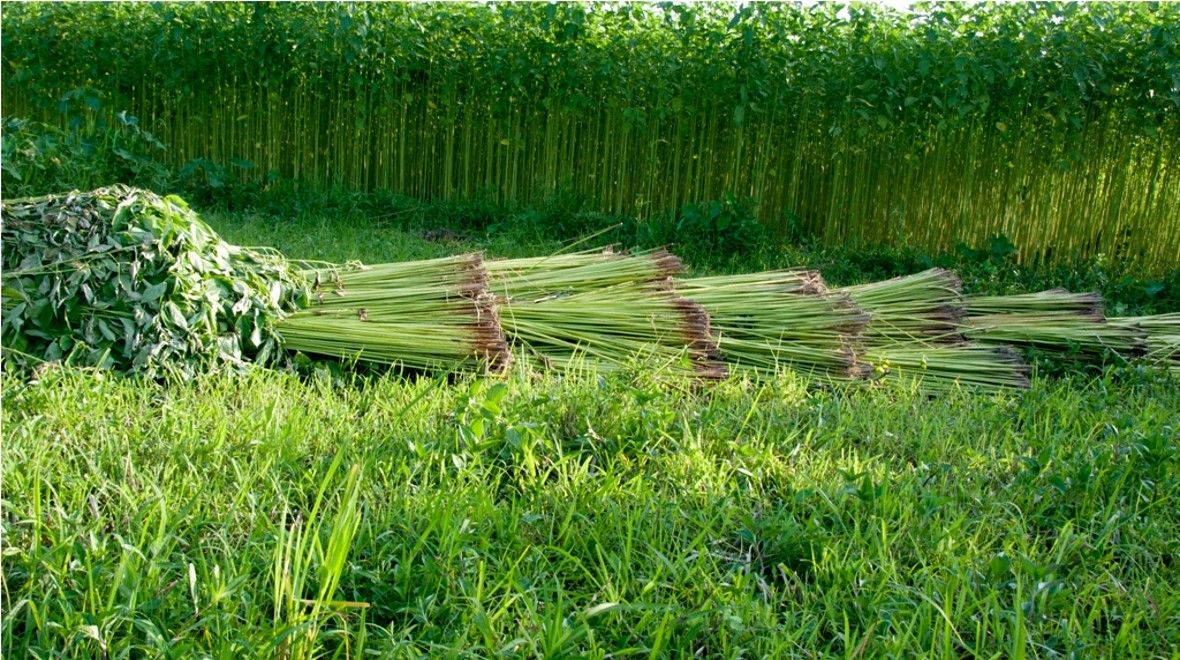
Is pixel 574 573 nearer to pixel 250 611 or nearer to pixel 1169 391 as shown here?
pixel 250 611

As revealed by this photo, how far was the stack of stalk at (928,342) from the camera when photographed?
383cm

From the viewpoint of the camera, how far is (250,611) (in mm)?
1755

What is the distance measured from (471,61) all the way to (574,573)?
6.97 m

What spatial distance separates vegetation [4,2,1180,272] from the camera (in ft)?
22.1

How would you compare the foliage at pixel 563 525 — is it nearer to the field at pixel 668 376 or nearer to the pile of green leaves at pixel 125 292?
the field at pixel 668 376

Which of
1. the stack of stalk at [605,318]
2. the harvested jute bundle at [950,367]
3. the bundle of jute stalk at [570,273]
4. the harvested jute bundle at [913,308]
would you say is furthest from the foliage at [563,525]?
the harvested jute bundle at [913,308]

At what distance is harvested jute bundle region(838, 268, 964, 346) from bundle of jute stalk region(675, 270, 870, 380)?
0.17 meters

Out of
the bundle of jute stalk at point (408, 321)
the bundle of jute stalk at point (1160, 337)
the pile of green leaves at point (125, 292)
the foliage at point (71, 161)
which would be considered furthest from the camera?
the foliage at point (71, 161)

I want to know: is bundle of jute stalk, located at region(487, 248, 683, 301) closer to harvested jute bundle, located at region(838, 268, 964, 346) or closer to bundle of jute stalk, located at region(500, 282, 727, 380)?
bundle of jute stalk, located at region(500, 282, 727, 380)

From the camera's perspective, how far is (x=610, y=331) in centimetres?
376

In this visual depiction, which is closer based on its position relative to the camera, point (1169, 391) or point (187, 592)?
point (187, 592)

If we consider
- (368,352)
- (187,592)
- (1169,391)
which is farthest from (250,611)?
(1169,391)

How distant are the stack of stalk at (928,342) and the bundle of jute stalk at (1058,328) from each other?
0.14 metres

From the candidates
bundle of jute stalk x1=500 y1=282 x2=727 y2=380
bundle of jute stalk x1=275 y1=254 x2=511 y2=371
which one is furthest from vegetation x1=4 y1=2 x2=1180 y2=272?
bundle of jute stalk x1=275 y1=254 x2=511 y2=371
